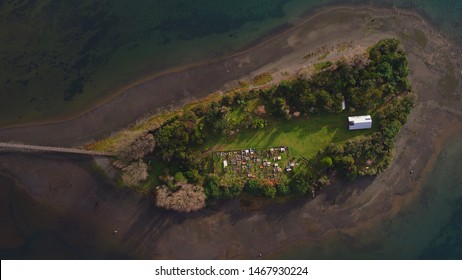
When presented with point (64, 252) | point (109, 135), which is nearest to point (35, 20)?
point (109, 135)

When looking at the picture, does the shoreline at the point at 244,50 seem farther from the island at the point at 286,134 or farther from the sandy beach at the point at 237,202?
the island at the point at 286,134

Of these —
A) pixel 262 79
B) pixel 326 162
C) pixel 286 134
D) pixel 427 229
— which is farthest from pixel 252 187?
pixel 427 229

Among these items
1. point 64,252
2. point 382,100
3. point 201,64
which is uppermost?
point 201,64

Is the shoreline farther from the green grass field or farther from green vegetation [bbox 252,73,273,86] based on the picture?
the green grass field

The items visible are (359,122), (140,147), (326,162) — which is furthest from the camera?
(359,122)

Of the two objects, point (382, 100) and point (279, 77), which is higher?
point (279, 77)

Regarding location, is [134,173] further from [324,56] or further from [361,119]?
[361,119]

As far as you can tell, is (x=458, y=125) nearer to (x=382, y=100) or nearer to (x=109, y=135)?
(x=382, y=100)

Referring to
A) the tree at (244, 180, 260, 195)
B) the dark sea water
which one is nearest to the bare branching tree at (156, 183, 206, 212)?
the tree at (244, 180, 260, 195)
